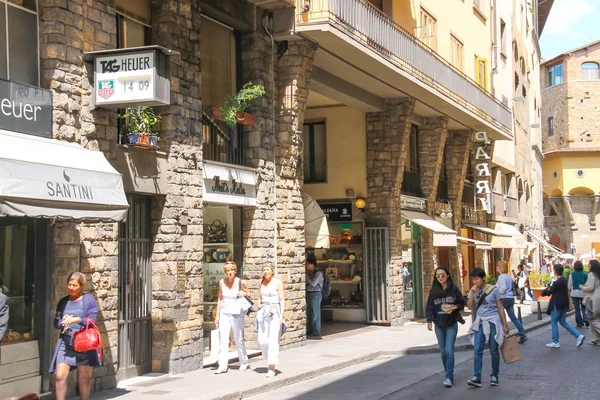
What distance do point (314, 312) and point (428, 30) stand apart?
32.6 feet

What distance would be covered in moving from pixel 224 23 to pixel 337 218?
27.5ft

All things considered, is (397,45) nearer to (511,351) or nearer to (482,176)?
(511,351)

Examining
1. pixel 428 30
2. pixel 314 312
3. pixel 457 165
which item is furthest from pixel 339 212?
pixel 457 165

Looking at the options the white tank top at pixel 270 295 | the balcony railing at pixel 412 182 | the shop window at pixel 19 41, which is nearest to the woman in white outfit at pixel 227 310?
the white tank top at pixel 270 295

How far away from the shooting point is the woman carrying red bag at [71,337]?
9.37 m

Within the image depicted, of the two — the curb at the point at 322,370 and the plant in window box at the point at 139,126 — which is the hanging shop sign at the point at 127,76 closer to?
the plant in window box at the point at 139,126

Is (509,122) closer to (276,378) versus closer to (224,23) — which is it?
(224,23)

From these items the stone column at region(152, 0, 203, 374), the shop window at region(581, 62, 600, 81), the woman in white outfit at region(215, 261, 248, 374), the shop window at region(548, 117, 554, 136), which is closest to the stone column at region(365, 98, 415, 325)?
the stone column at region(152, 0, 203, 374)

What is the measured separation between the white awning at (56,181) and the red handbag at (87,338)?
1251mm

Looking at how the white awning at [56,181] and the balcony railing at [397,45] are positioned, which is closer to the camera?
the white awning at [56,181]

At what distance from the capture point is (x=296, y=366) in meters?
14.0

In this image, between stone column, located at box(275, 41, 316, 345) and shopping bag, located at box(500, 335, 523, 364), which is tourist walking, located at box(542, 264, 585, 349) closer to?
stone column, located at box(275, 41, 316, 345)

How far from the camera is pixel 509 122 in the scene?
30562 mm

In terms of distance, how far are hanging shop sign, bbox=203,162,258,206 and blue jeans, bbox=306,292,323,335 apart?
419 centimetres
